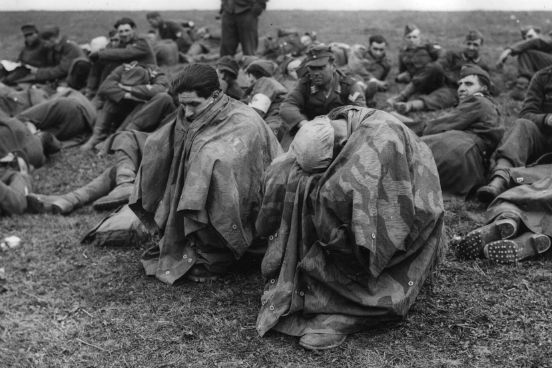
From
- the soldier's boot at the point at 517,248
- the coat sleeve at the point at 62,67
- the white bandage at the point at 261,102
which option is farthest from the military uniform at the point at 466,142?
the coat sleeve at the point at 62,67

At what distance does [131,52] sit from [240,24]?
196 centimetres

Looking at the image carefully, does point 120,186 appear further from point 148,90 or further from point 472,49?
point 472,49

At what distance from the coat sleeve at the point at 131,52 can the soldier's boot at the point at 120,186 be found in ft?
9.35

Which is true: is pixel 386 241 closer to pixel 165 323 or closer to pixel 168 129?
pixel 165 323

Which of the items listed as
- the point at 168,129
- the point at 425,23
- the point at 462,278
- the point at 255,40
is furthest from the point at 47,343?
the point at 425,23

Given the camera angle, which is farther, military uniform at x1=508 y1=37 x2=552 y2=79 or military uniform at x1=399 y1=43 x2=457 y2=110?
military uniform at x1=508 y1=37 x2=552 y2=79

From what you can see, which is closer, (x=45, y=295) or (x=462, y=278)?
(x=462, y=278)

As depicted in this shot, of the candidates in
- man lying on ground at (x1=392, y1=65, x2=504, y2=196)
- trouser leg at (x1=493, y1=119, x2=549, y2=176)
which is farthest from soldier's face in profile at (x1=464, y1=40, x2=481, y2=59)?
trouser leg at (x1=493, y1=119, x2=549, y2=176)

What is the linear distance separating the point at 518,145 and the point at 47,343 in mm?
4702

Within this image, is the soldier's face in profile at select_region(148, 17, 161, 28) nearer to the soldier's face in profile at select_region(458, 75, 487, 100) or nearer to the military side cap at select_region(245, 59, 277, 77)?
the military side cap at select_region(245, 59, 277, 77)

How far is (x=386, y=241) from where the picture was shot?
4.46 metres

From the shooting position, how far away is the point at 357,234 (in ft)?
14.4

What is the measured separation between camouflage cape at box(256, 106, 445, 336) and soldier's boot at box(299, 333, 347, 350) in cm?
4

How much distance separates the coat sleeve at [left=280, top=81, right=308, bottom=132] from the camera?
766 cm
